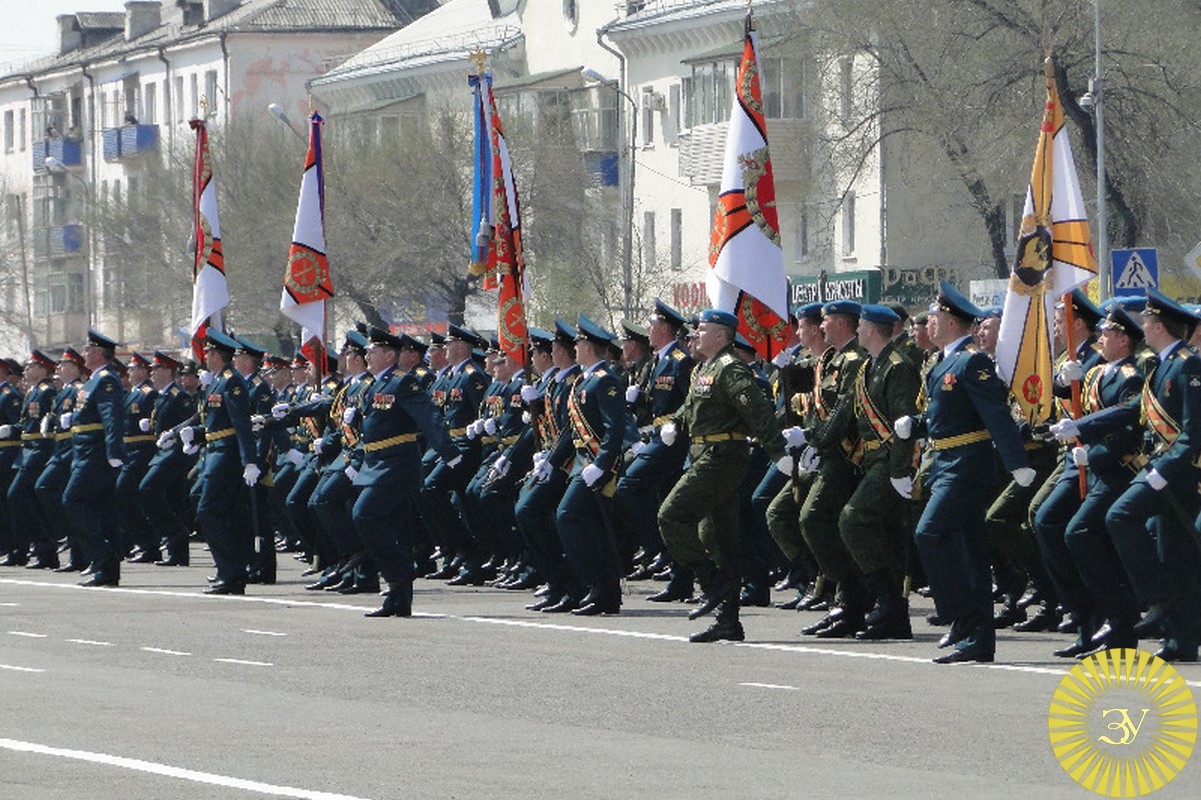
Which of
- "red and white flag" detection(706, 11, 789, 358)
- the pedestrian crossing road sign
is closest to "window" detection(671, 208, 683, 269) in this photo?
the pedestrian crossing road sign

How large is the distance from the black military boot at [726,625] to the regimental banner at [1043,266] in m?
2.02


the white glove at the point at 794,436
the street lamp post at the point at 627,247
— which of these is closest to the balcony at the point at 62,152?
the street lamp post at the point at 627,247

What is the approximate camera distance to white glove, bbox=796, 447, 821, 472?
16.0 meters

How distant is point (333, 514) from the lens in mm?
20188

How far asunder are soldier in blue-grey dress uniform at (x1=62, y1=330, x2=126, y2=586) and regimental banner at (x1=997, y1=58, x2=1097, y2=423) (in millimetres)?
8426

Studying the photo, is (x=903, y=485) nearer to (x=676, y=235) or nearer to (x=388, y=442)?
(x=388, y=442)

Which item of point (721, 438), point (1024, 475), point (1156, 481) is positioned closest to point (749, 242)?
point (721, 438)

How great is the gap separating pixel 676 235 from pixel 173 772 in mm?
52588

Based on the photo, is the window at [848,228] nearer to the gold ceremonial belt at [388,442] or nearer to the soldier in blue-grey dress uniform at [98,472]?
the soldier in blue-grey dress uniform at [98,472]

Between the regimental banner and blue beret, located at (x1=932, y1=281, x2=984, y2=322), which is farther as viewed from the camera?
the regimental banner

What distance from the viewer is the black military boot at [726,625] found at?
50.9 ft

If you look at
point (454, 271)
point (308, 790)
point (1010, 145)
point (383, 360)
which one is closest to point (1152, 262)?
point (383, 360)

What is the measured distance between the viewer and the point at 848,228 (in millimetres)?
56094

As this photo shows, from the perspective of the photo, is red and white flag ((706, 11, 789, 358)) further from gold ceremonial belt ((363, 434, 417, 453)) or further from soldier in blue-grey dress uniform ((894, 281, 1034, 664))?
soldier in blue-grey dress uniform ((894, 281, 1034, 664))
